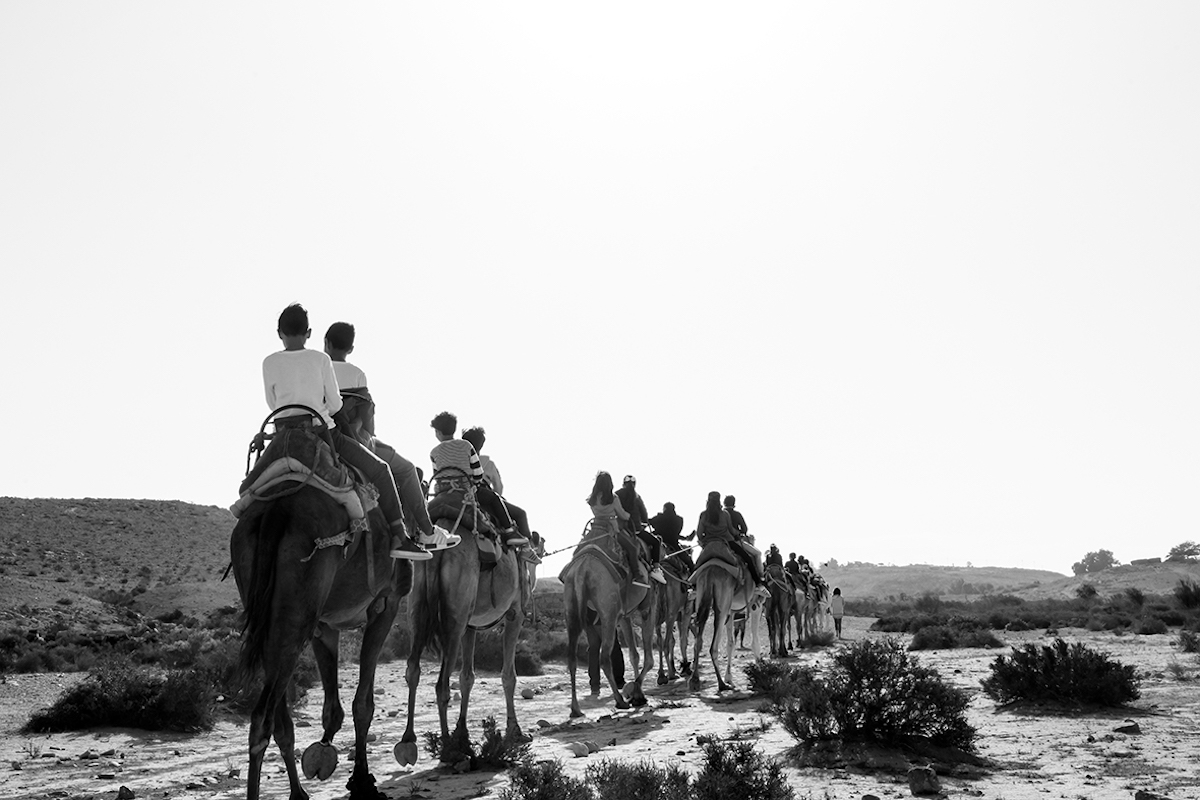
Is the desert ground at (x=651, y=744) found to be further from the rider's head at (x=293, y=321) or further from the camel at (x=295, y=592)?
the rider's head at (x=293, y=321)

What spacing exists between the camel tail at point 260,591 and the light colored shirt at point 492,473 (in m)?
5.82

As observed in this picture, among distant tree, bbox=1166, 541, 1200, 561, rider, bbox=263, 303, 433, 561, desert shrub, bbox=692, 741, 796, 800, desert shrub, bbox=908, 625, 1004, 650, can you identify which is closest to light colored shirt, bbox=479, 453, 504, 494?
rider, bbox=263, 303, 433, 561

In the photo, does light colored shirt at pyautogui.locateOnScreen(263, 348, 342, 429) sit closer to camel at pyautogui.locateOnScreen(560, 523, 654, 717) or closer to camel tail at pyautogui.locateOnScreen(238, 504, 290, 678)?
camel tail at pyautogui.locateOnScreen(238, 504, 290, 678)

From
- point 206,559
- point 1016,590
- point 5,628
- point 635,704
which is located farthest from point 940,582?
point 635,704

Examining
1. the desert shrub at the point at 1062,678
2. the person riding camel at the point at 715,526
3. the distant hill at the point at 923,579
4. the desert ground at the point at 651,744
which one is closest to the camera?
the desert ground at the point at 651,744

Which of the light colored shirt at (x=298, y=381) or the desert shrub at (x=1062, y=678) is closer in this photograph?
the light colored shirt at (x=298, y=381)

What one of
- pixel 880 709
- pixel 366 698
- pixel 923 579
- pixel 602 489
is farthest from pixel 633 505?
pixel 923 579

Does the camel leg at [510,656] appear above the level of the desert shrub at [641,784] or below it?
above

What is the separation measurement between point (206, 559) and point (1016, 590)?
251ft

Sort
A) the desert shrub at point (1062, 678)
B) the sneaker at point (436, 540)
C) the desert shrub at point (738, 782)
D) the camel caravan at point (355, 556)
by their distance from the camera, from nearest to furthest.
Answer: the desert shrub at point (738, 782), the camel caravan at point (355, 556), the sneaker at point (436, 540), the desert shrub at point (1062, 678)

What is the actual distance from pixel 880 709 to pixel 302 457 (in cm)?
592

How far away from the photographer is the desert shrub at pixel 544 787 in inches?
290

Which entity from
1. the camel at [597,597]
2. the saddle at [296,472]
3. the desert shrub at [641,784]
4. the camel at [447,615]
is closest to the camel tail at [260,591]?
the saddle at [296,472]

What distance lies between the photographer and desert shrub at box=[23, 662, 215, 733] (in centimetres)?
1411
